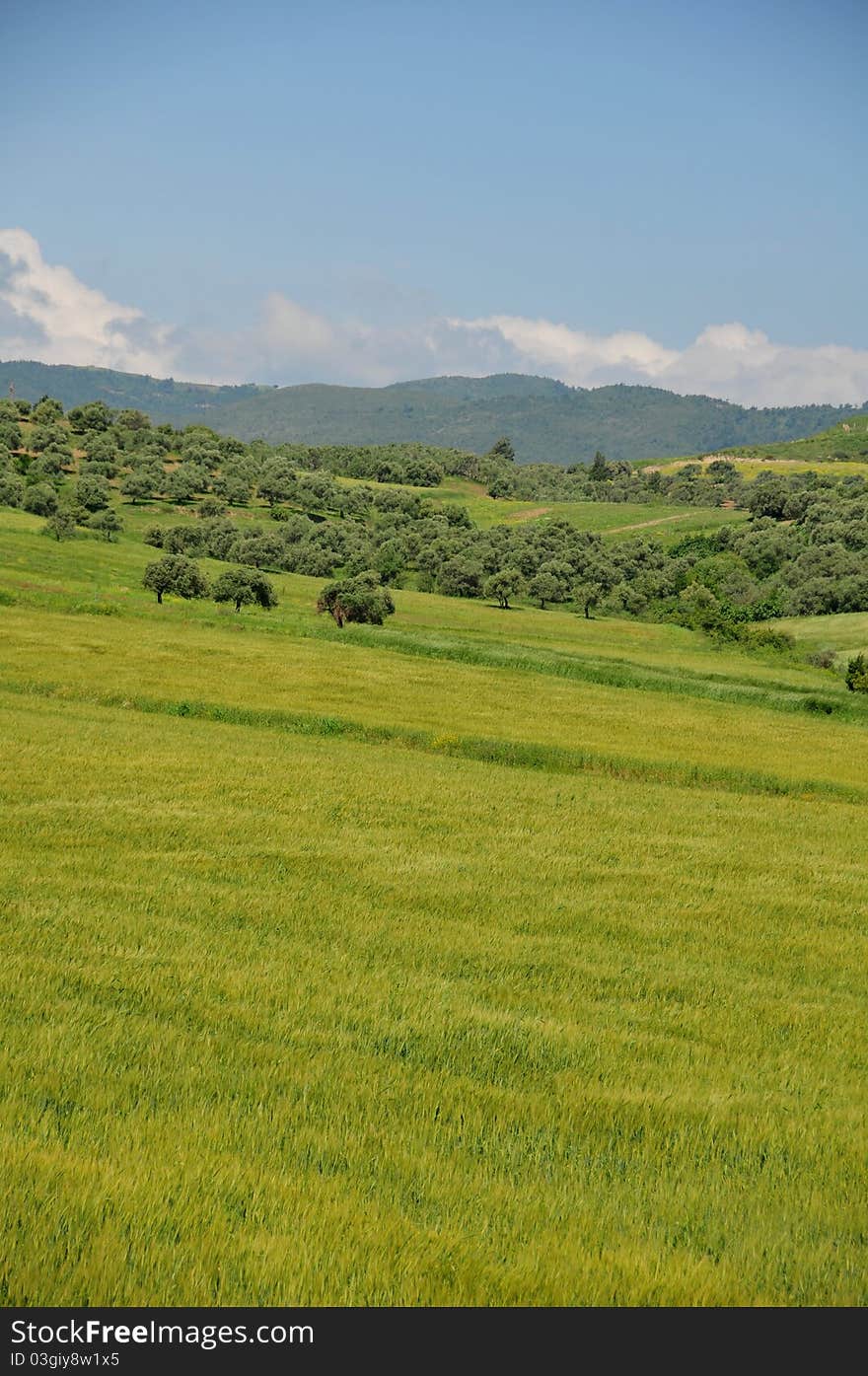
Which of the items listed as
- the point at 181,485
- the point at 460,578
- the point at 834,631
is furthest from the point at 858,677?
the point at 181,485

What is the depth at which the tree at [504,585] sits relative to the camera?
5684 inches

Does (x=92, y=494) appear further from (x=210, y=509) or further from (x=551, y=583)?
(x=551, y=583)

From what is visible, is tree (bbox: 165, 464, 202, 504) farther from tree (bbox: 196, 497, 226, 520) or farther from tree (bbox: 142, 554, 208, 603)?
tree (bbox: 142, 554, 208, 603)

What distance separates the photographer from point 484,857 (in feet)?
69.1

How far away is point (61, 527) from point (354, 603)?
191ft

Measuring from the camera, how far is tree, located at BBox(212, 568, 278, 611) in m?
99.3

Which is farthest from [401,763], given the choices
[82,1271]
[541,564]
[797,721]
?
[541,564]

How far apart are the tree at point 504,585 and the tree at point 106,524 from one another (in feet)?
187

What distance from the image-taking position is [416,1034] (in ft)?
37.6

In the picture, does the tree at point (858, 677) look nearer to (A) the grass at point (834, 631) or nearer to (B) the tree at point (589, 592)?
(A) the grass at point (834, 631)

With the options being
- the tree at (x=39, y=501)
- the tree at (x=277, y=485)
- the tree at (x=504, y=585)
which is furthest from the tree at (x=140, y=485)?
the tree at (x=504, y=585)

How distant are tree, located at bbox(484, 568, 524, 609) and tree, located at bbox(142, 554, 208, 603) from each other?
5565 cm

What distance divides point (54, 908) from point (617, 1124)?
368 inches

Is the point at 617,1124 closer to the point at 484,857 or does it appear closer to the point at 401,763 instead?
the point at 484,857
